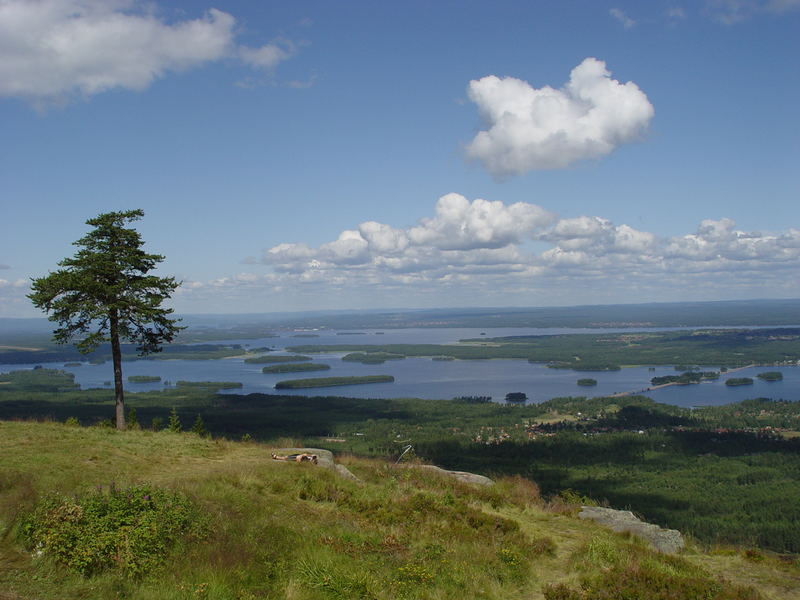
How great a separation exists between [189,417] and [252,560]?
90505mm

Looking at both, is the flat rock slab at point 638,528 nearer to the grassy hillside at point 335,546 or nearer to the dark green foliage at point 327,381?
the grassy hillside at point 335,546

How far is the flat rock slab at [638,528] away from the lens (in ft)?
43.2

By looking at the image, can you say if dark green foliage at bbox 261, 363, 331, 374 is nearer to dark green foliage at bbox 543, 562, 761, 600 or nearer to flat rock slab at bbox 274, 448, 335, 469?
flat rock slab at bbox 274, 448, 335, 469

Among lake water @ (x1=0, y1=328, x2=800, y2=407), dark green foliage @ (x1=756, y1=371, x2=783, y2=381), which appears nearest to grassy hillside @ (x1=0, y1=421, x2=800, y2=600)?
lake water @ (x1=0, y1=328, x2=800, y2=407)

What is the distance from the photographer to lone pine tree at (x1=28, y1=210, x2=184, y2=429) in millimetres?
→ 22938

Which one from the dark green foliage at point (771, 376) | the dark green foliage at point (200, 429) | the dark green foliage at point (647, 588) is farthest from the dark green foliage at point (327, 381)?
the dark green foliage at point (647, 588)

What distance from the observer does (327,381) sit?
16050cm

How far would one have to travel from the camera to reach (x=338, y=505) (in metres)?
13.3

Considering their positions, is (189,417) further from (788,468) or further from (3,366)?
(3,366)

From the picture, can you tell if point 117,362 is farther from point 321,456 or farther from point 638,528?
point 638,528

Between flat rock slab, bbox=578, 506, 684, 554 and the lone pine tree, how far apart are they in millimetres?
19237

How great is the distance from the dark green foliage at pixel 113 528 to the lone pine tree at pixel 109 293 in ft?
48.9

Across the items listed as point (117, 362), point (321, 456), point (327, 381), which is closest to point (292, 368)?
point (327, 381)

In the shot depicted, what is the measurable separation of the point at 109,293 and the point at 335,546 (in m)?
18.2
